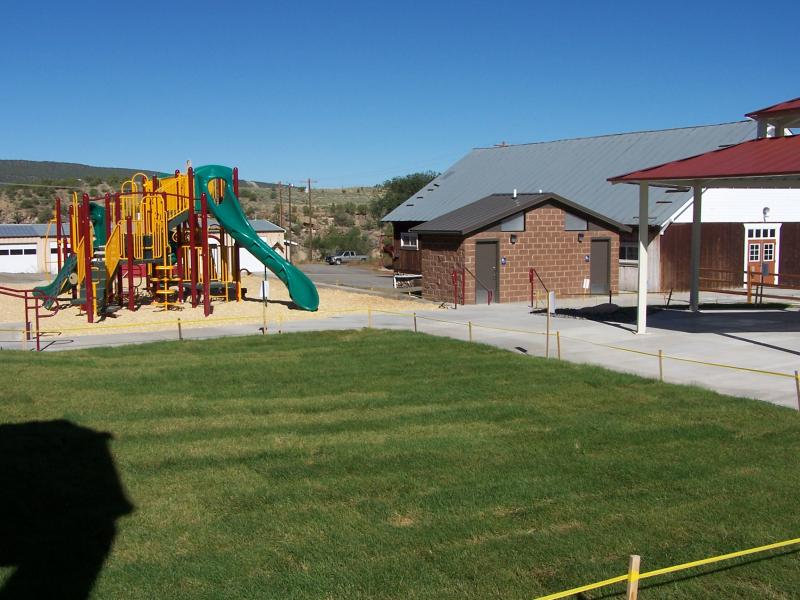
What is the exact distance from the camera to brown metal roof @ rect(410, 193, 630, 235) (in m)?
30.8

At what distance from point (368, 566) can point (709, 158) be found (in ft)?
58.2

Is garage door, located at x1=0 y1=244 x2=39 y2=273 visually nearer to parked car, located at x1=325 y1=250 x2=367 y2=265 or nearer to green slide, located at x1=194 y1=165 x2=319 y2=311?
parked car, located at x1=325 y1=250 x2=367 y2=265

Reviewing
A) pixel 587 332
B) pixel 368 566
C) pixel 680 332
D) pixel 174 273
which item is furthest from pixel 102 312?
pixel 368 566

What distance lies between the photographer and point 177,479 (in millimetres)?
10070

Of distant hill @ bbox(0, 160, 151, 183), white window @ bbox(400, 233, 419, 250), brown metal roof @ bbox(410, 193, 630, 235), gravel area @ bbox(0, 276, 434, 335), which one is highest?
distant hill @ bbox(0, 160, 151, 183)

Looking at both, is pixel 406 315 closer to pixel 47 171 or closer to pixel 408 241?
pixel 408 241

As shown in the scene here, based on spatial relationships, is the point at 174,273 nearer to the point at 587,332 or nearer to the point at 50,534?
the point at 587,332

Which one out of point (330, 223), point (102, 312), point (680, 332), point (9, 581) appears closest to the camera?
point (9, 581)

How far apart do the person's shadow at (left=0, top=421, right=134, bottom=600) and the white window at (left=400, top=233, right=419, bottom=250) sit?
3371 cm

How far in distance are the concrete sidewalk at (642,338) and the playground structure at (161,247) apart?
3.29 metres

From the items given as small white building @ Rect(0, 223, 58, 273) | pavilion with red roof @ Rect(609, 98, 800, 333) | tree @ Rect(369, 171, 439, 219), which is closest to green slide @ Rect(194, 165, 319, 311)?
pavilion with red roof @ Rect(609, 98, 800, 333)

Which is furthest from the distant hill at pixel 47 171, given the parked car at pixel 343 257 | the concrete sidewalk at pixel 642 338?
the concrete sidewalk at pixel 642 338

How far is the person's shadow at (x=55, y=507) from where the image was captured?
7309 mm

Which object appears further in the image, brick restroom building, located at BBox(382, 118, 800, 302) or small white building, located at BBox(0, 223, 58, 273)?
small white building, located at BBox(0, 223, 58, 273)
